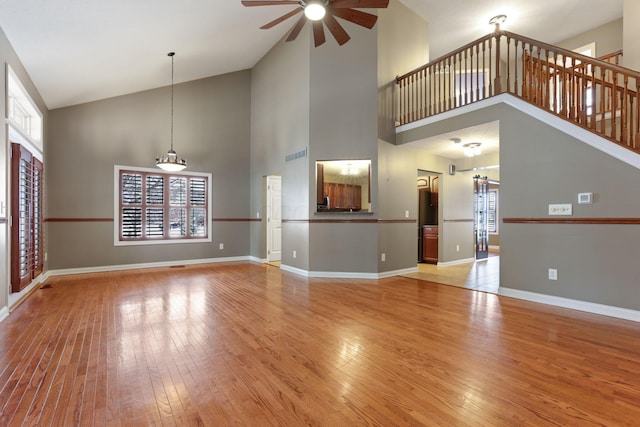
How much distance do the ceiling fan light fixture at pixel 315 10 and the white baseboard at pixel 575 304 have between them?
4.21 metres

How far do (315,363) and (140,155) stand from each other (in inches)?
244

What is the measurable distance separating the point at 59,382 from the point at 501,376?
2998 millimetres

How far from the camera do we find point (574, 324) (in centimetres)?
309

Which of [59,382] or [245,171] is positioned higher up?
[245,171]

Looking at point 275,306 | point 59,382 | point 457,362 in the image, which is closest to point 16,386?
point 59,382

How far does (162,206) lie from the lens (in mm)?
6824

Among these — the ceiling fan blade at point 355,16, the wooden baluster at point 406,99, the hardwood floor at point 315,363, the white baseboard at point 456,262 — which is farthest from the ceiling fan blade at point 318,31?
the white baseboard at point 456,262

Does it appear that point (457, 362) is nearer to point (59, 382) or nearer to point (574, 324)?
point (574, 324)

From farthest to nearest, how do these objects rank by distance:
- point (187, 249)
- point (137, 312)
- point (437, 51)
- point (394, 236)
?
point (437, 51) → point (187, 249) → point (394, 236) → point (137, 312)

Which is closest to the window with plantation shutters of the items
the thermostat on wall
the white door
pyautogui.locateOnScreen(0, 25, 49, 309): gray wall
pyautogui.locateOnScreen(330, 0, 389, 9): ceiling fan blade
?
pyautogui.locateOnScreen(0, 25, 49, 309): gray wall

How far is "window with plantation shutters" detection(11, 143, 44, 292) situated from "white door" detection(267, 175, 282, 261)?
4.21 meters

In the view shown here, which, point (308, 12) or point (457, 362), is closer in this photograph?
point (457, 362)

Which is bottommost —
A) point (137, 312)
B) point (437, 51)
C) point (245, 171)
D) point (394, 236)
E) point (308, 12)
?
point (137, 312)

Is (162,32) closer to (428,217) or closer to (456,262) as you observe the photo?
(428,217)
